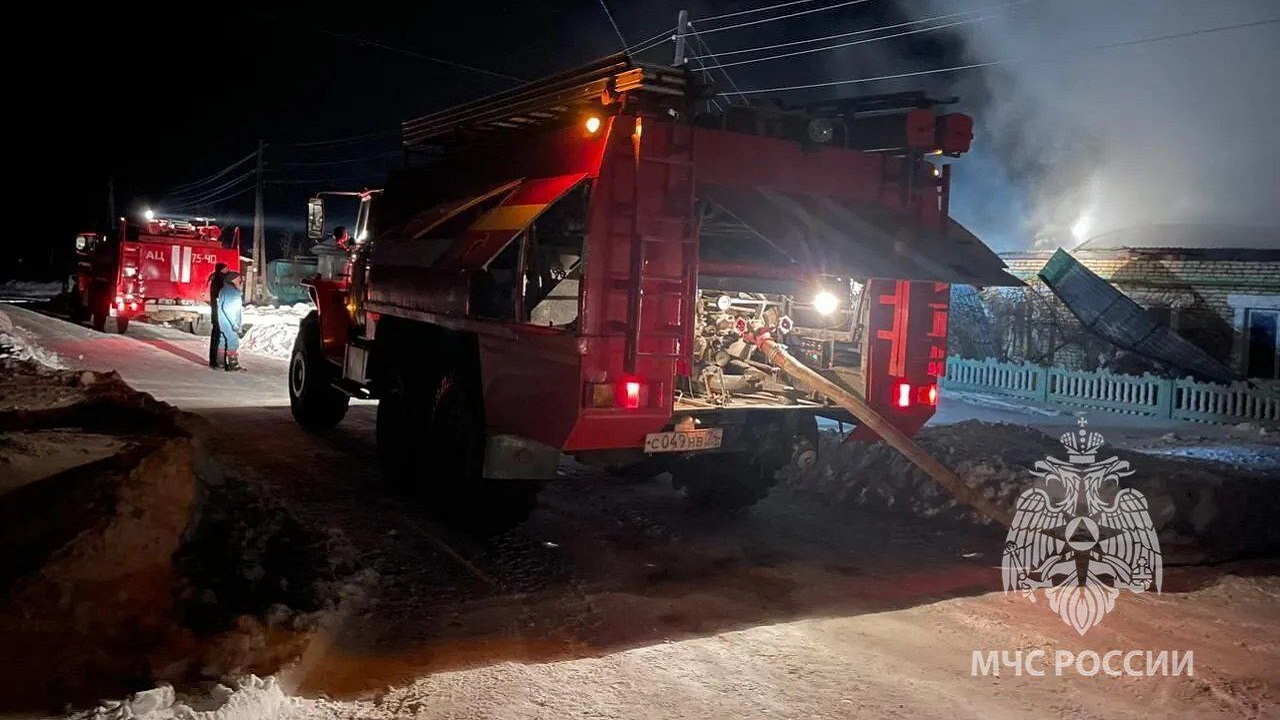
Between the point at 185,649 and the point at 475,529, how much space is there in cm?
294

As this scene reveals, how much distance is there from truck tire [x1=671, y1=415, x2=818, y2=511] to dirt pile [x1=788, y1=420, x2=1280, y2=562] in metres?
1.29

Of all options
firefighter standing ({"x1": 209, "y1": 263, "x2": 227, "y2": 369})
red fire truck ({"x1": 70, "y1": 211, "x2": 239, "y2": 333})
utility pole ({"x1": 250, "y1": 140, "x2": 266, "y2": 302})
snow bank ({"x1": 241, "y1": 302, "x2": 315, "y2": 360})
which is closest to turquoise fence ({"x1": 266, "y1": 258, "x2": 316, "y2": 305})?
utility pole ({"x1": 250, "y1": 140, "x2": 266, "y2": 302})

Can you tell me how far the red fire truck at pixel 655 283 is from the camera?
241 inches

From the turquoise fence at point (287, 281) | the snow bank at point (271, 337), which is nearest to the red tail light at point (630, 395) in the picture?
the snow bank at point (271, 337)

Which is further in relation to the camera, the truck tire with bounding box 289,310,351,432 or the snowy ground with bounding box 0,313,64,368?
the snowy ground with bounding box 0,313,64,368

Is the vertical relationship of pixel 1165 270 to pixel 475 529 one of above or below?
above

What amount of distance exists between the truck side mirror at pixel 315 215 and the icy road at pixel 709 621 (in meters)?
2.88

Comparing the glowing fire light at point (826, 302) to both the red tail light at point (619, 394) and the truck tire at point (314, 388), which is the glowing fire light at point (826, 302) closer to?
the red tail light at point (619, 394)

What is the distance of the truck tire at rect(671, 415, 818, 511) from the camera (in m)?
7.91

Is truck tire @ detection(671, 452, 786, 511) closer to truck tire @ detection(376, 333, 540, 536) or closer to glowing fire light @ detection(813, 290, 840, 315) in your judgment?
glowing fire light @ detection(813, 290, 840, 315)

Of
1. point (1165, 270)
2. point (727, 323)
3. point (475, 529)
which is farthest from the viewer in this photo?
point (1165, 270)

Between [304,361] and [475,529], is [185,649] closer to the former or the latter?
[475,529]

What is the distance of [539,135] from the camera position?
7465mm

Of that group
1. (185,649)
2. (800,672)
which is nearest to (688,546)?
(800,672)
